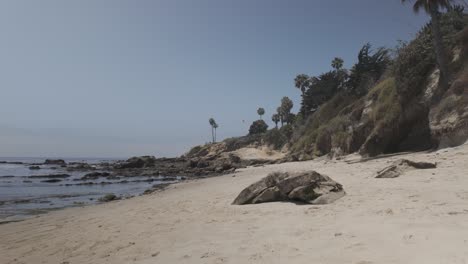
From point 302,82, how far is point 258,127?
33.7m

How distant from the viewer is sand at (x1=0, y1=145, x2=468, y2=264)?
5016 mm

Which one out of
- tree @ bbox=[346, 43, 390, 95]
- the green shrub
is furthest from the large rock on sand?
the green shrub

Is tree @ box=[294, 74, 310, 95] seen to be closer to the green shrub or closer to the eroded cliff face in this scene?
the green shrub

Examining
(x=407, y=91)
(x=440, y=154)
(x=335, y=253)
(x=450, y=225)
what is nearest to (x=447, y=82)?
(x=407, y=91)

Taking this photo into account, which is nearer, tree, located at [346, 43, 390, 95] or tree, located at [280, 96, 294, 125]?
tree, located at [346, 43, 390, 95]

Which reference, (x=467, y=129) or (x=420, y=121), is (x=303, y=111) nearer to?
(x=420, y=121)

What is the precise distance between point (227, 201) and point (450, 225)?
7.60 metres

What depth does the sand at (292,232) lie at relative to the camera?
5016 mm

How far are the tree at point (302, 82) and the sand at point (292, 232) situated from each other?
70.9m

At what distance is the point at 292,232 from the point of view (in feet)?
21.6

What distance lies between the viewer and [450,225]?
5469mm

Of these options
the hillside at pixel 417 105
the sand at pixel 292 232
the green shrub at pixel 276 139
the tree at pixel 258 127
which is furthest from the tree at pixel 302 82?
the sand at pixel 292 232

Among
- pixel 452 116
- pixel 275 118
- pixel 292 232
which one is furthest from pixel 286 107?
pixel 292 232

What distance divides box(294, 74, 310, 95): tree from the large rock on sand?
240 feet
